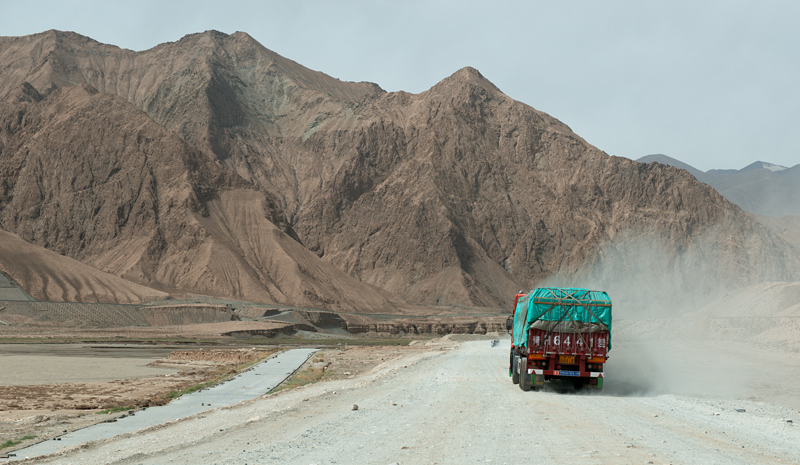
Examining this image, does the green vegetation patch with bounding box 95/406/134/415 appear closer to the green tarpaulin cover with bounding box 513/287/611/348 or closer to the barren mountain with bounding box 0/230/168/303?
the green tarpaulin cover with bounding box 513/287/611/348

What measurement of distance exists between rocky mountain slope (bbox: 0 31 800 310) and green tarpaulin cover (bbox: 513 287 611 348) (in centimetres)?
10084

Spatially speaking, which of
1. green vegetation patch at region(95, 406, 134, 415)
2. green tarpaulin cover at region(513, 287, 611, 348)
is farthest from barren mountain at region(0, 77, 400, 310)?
green tarpaulin cover at region(513, 287, 611, 348)

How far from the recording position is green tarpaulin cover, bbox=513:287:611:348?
24609 millimetres

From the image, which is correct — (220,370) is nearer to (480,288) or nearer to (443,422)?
(443,422)

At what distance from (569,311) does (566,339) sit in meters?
0.87

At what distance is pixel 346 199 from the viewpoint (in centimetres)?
17825

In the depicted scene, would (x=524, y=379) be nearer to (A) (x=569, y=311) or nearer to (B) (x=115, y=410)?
(A) (x=569, y=311)

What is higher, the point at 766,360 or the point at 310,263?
the point at 310,263

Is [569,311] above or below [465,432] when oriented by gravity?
above

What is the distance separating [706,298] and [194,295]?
330 ft

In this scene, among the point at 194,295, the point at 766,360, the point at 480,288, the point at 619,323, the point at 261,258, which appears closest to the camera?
the point at 766,360

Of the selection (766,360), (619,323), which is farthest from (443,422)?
(619,323)

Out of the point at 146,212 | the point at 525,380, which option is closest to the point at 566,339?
the point at 525,380

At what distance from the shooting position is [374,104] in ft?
652
